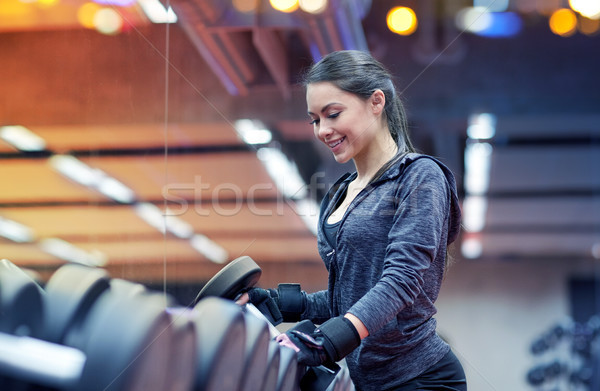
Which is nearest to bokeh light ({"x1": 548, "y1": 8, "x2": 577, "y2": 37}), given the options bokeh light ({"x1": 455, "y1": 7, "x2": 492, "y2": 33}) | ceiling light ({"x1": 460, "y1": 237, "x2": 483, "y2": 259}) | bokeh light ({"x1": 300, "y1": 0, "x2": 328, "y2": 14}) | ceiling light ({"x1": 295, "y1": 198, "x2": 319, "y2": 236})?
bokeh light ({"x1": 455, "y1": 7, "x2": 492, "y2": 33})

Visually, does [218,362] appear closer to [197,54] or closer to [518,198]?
[197,54]

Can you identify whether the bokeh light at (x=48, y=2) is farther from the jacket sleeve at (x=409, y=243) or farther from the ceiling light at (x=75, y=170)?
the jacket sleeve at (x=409, y=243)

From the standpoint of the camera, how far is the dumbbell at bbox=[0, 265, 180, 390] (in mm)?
503

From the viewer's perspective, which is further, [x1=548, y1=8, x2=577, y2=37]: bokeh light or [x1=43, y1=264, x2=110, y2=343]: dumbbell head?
[x1=548, y1=8, x2=577, y2=37]: bokeh light

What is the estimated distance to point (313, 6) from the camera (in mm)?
2709

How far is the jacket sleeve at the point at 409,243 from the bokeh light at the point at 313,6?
1.76m

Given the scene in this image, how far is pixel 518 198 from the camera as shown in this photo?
6.77 meters

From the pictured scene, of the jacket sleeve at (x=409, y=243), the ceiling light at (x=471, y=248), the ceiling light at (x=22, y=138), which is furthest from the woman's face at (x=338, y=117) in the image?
the ceiling light at (x=471, y=248)

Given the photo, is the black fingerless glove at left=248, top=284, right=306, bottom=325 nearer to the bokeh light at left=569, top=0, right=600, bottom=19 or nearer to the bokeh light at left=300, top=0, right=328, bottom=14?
the bokeh light at left=300, top=0, right=328, bottom=14

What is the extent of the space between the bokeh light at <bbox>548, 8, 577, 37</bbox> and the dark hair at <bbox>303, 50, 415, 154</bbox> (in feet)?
9.71

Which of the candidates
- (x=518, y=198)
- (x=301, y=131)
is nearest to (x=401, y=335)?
(x=301, y=131)

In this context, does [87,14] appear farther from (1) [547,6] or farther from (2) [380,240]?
(1) [547,6]

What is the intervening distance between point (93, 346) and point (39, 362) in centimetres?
4

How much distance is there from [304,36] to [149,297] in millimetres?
2509
